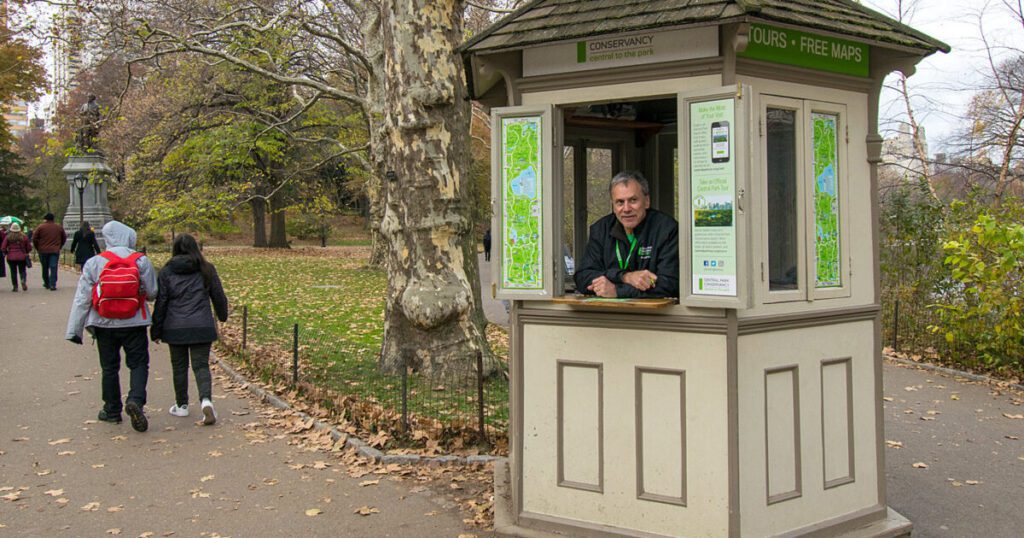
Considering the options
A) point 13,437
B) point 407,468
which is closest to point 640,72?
point 407,468

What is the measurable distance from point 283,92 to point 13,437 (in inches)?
853

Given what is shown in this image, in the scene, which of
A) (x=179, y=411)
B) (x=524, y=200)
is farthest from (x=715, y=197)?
(x=179, y=411)

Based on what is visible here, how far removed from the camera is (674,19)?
4.24 metres

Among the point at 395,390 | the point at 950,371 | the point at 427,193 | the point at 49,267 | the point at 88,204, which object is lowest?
the point at 950,371

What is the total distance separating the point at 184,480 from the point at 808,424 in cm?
458

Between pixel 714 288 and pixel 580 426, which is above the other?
pixel 714 288

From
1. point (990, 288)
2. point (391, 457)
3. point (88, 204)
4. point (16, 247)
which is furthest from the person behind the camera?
point (88, 204)

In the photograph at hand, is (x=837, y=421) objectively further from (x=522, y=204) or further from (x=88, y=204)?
(x=88, y=204)

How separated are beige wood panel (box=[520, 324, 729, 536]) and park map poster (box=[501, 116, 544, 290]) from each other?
0.31m

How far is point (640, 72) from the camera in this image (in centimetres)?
462

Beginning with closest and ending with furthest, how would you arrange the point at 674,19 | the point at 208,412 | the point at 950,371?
the point at 674,19 < the point at 208,412 < the point at 950,371

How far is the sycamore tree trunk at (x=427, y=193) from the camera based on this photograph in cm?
948

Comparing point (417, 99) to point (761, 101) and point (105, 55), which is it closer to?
point (761, 101)

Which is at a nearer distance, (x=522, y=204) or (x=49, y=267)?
(x=522, y=204)
